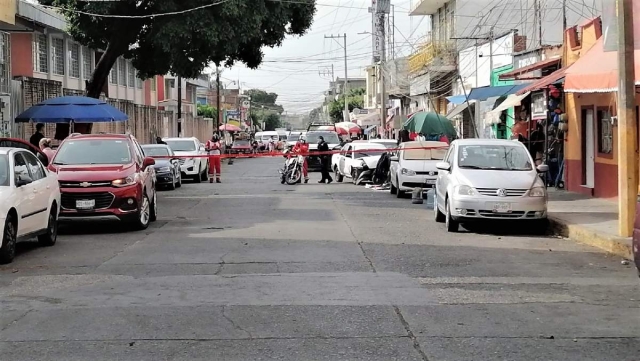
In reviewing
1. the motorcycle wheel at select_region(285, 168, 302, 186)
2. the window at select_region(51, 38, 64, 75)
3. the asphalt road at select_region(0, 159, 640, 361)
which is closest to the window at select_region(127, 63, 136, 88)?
the window at select_region(51, 38, 64, 75)

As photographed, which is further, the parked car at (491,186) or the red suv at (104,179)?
the red suv at (104,179)

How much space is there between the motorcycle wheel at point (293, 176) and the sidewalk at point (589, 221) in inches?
455

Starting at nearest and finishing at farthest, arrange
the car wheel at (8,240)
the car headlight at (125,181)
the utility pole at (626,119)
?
the car wheel at (8,240), the utility pole at (626,119), the car headlight at (125,181)

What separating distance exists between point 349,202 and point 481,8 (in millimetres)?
19780

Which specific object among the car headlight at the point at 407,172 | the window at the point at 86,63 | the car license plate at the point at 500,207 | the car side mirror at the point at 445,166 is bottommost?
the car license plate at the point at 500,207

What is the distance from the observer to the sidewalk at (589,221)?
13.3 m

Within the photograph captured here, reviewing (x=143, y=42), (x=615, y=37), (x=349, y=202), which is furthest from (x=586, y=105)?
(x=143, y=42)

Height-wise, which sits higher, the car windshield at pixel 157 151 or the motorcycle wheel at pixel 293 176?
the car windshield at pixel 157 151

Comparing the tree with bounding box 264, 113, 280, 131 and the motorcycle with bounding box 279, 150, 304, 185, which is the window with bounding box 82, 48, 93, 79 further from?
the tree with bounding box 264, 113, 280, 131

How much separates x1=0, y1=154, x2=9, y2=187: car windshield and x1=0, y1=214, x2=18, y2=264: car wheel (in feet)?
1.86

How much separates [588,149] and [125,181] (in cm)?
1201

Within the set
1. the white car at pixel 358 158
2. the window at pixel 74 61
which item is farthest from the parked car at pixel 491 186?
the window at pixel 74 61

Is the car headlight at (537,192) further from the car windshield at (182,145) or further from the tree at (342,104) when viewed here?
the tree at (342,104)

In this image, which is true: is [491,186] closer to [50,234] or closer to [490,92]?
[50,234]
